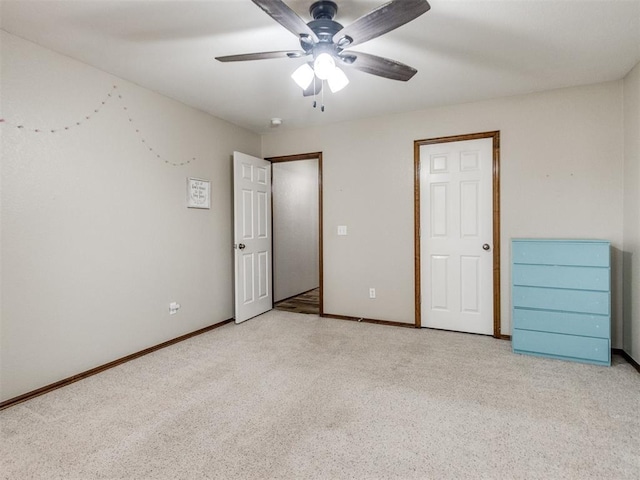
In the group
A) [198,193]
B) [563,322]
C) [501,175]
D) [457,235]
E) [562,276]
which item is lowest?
[563,322]

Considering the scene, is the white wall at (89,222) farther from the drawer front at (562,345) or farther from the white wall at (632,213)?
the white wall at (632,213)

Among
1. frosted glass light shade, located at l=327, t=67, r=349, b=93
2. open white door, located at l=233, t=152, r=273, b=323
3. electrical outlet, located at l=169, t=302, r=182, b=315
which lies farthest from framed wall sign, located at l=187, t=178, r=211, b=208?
frosted glass light shade, located at l=327, t=67, r=349, b=93

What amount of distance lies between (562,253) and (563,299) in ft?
1.26

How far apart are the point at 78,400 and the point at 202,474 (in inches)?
49.9

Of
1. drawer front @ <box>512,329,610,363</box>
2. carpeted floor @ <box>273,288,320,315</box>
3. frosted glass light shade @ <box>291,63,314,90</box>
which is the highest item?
frosted glass light shade @ <box>291,63,314,90</box>

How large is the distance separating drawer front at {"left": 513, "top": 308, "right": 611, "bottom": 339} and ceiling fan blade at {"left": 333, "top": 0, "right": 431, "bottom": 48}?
255cm

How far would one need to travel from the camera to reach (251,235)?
4.29 metres

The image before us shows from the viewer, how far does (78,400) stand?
90.4 inches

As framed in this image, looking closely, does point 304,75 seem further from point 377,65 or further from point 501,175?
point 501,175

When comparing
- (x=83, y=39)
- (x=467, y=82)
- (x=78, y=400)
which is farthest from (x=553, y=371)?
(x=83, y=39)

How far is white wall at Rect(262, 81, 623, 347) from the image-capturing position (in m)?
3.12

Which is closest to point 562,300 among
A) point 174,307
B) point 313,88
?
point 313,88

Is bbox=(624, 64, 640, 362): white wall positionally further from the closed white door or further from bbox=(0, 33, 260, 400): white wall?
bbox=(0, 33, 260, 400): white wall


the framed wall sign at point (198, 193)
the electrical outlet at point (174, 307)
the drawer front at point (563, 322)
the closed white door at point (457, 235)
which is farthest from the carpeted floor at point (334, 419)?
the framed wall sign at point (198, 193)
